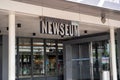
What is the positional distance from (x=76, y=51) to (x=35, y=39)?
2.81m

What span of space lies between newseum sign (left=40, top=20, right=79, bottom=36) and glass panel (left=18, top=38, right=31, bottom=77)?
5.75m

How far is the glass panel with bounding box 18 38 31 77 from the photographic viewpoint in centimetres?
1343

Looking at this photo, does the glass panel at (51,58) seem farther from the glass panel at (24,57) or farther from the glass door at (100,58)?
the glass door at (100,58)

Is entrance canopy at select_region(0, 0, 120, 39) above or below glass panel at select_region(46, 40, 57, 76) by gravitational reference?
above

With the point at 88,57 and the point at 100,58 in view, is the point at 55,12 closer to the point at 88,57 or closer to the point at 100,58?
Answer: the point at 100,58

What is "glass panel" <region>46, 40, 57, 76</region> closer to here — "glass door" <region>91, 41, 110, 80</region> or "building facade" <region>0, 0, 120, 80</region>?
"building facade" <region>0, 0, 120, 80</region>

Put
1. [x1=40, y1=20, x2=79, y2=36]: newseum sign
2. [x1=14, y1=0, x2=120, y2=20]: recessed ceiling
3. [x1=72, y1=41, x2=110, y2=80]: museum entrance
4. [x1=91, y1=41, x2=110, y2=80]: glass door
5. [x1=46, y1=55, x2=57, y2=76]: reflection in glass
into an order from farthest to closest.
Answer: [x1=46, y1=55, x2=57, y2=76]: reflection in glass < [x1=72, y1=41, x2=110, y2=80]: museum entrance < [x1=91, y1=41, x2=110, y2=80]: glass door < [x1=40, y1=20, x2=79, y2=36]: newseum sign < [x1=14, y1=0, x2=120, y2=20]: recessed ceiling

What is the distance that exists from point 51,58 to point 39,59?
0.90 metres

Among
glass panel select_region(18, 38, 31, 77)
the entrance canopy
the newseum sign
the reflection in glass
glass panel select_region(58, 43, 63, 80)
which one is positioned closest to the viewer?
the entrance canopy

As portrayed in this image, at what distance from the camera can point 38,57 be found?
14.2m

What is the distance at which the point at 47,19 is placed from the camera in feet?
26.0

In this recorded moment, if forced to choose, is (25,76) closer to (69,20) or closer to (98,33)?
(98,33)

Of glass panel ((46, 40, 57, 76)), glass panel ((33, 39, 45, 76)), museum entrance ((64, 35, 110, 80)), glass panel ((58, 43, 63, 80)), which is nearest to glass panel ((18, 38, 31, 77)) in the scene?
glass panel ((33, 39, 45, 76))

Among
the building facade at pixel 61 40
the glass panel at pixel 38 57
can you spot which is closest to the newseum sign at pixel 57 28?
the building facade at pixel 61 40
